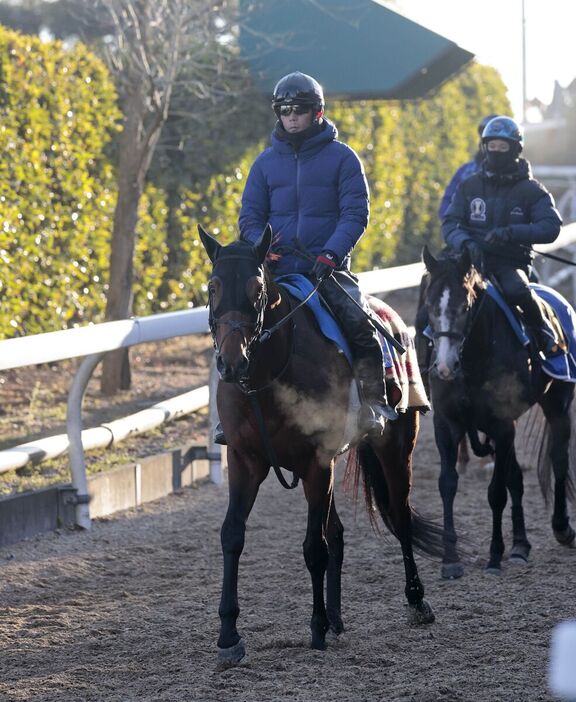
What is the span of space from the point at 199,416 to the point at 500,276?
389cm

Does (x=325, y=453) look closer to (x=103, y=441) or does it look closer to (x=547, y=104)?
(x=103, y=441)

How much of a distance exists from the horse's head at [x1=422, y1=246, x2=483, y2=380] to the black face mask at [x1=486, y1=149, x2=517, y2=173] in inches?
40.7

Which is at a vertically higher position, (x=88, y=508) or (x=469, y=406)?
(x=469, y=406)

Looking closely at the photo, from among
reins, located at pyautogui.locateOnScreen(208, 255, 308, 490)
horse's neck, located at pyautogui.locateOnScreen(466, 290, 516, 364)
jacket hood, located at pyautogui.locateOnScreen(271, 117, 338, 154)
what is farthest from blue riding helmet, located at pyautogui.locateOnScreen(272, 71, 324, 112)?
horse's neck, located at pyautogui.locateOnScreen(466, 290, 516, 364)

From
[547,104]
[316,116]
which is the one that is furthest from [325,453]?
[547,104]

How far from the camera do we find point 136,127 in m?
11.3

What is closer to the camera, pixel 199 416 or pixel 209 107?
pixel 199 416

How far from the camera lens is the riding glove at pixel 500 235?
7516 millimetres

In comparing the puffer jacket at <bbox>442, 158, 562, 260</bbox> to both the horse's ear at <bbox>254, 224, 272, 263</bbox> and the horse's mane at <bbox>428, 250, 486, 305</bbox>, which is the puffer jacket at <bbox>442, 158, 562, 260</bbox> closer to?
the horse's mane at <bbox>428, 250, 486, 305</bbox>

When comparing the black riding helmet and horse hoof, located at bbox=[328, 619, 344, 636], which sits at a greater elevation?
the black riding helmet

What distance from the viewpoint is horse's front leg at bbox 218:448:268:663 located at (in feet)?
17.1

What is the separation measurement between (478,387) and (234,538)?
2322 millimetres

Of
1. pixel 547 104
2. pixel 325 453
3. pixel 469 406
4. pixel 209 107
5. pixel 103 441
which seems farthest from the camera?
pixel 547 104

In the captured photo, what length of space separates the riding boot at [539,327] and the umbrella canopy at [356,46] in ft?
26.1
